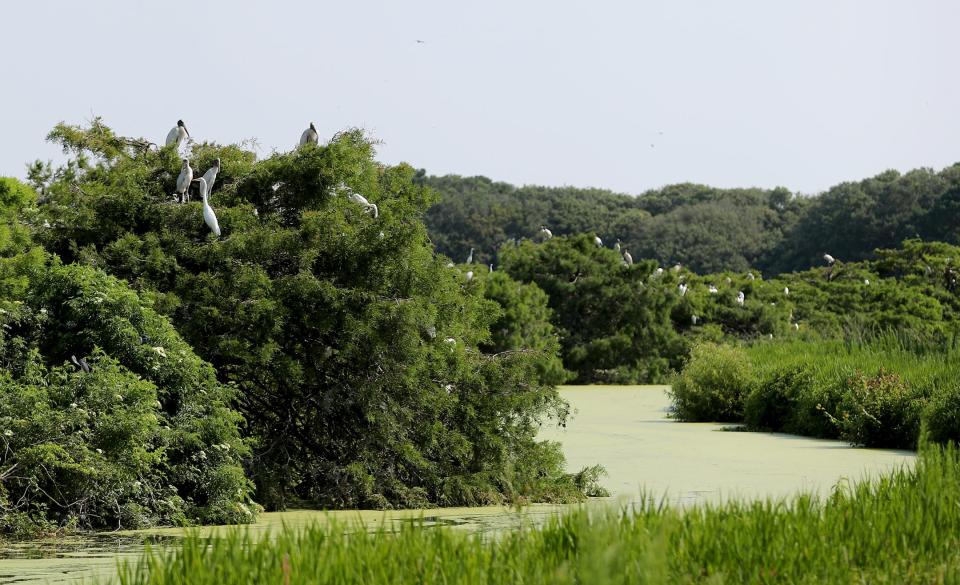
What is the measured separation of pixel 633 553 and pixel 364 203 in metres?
6.80

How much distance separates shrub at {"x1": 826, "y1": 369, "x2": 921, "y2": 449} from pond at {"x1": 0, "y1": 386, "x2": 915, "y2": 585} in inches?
9.6

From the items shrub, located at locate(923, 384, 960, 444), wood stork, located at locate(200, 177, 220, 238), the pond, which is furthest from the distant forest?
wood stork, located at locate(200, 177, 220, 238)

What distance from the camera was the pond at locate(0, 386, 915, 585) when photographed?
21.8 feet

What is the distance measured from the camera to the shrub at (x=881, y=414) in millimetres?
12969

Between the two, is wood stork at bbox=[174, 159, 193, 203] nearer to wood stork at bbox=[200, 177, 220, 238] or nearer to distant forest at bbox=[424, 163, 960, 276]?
wood stork at bbox=[200, 177, 220, 238]

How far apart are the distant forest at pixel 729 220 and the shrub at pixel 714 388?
37.1 metres

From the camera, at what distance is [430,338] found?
1017 cm

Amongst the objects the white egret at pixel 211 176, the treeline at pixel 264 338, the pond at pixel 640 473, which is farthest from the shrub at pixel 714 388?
the white egret at pixel 211 176

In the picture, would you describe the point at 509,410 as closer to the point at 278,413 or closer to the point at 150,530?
the point at 278,413

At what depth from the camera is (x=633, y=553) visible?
424 cm

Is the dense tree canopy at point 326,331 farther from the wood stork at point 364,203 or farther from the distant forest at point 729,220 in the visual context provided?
the distant forest at point 729,220

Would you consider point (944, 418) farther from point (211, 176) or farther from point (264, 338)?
point (211, 176)

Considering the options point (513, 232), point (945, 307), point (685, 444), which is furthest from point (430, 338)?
point (513, 232)

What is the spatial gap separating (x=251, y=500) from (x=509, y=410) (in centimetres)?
244
